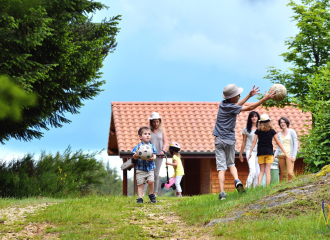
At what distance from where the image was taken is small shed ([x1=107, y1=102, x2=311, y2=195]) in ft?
57.0

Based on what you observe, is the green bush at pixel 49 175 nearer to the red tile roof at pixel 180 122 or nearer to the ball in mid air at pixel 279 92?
the red tile roof at pixel 180 122

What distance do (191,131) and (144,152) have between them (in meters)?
10.7

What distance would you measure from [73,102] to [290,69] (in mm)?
11664

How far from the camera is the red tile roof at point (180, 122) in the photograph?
17.7m

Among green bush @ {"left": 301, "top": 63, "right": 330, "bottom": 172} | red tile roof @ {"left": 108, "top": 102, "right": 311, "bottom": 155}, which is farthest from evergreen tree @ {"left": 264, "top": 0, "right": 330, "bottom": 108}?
green bush @ {"left": 301, "top": 63, "right": 330, "bottom": 172}

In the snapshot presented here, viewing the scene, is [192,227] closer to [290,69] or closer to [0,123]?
[0,123]

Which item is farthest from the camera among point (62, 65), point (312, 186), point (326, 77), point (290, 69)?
point (290, 69)

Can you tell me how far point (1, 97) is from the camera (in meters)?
3.74

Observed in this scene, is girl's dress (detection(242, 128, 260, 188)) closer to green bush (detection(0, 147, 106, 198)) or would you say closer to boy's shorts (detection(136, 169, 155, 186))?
boy's shorts (detection(136, 169, 155, 186))

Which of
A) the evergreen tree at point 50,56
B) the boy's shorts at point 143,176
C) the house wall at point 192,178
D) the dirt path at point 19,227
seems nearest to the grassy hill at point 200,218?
the dirt path at point 19,227

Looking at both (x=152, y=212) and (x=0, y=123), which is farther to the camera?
(x=0, y=123)

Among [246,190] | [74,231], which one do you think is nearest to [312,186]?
[246,190]

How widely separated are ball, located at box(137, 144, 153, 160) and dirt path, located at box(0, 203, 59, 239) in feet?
7.90

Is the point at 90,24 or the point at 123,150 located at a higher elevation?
the point at 90,24
